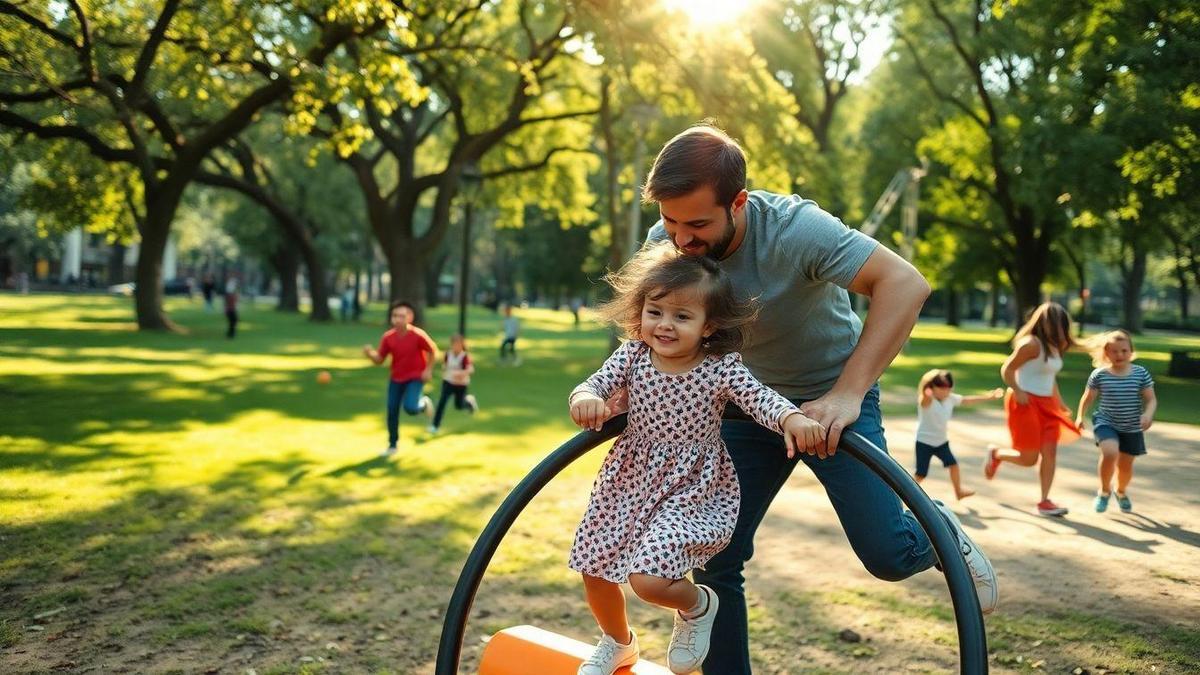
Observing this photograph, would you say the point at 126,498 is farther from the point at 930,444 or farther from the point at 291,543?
the point at 930,444

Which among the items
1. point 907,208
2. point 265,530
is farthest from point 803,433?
point 907,208

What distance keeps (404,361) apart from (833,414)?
896 centimetres

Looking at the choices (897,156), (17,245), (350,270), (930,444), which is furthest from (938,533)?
(17,245)

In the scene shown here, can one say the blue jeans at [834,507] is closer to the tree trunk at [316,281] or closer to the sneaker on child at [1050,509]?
the sneaker on child at [1050,509]

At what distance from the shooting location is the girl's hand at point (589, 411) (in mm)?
3320

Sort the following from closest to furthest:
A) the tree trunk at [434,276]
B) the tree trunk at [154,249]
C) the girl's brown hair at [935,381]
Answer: the girl's brown hair at [935,381], the tree trunk at [154,249], the tree trunk at [434,276]

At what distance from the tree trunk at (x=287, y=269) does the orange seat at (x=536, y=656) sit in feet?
165

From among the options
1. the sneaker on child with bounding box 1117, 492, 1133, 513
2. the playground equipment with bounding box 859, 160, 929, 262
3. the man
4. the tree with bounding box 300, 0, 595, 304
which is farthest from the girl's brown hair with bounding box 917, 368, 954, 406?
the playground equipment with bounding box 859, 160, 929, 262

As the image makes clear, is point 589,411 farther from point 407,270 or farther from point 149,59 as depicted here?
point 407,270

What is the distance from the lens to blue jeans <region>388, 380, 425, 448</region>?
1142 cm

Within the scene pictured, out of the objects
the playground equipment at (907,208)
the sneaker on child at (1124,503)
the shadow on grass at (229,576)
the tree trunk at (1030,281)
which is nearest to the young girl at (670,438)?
the shadow on grass at (229,576)

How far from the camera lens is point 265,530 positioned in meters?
7.59

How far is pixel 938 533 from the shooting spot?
2.99m

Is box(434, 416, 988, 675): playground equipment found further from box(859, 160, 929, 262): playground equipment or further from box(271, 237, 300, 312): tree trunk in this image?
box(271, 237, 300, 312): tree trunk
